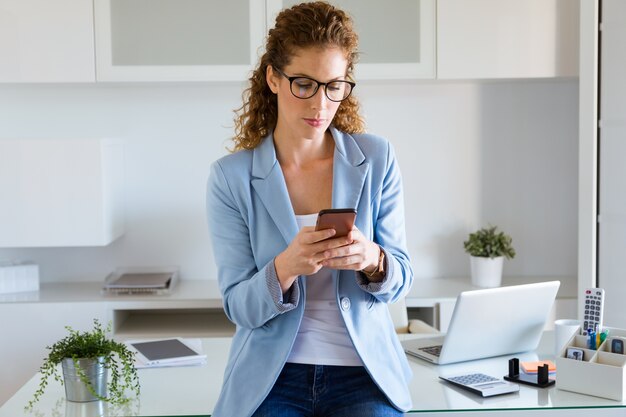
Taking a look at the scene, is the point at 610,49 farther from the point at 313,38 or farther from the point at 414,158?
the point at 313,38

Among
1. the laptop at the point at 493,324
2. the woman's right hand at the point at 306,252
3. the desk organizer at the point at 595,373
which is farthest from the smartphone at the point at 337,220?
Answer: the desk organizer at the point at 595,373

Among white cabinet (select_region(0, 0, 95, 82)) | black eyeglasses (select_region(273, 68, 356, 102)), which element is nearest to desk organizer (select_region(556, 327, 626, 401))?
black eyeglasses (select_region(273, 68, 356, 102))

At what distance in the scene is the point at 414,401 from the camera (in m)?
2.01

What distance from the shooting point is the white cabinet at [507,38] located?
3762mm

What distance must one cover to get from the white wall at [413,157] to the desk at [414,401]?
6.36 ft

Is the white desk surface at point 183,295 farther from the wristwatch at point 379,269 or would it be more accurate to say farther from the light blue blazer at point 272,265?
the wristwatch at point 379,269

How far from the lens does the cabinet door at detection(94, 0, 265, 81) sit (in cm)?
371

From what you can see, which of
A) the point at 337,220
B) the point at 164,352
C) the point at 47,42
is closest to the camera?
the point at 337,220

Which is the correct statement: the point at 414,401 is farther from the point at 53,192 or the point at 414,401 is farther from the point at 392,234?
the point at 53,192

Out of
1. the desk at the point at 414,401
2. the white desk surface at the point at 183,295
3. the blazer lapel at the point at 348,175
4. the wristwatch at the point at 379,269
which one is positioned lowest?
the white desk surface at the point at 183,295

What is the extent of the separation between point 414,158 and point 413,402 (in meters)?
2.32

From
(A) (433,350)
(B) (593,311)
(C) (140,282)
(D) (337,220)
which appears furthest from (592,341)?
(C) (140,282)

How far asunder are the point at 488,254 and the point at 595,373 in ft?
6.50

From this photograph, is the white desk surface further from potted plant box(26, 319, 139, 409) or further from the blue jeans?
the blue jeans
